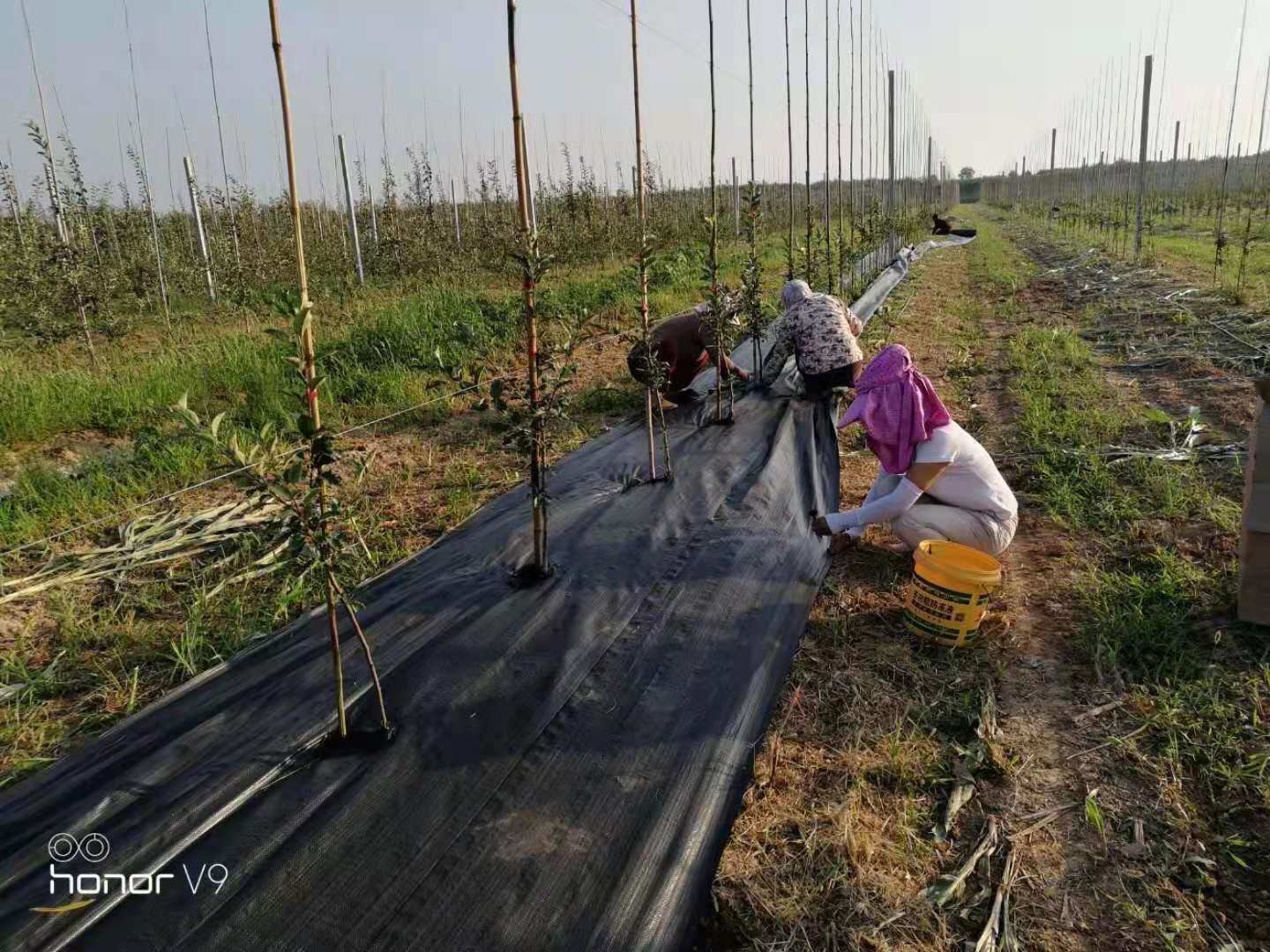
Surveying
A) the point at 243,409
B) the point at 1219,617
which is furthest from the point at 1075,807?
the point at 243,409

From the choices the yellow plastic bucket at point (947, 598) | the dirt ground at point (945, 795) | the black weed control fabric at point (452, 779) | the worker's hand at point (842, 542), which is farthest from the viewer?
the worker's hand at point (842, 542)

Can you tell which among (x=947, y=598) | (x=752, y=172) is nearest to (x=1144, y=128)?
(x=752, y=172)

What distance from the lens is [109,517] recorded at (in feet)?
11.0

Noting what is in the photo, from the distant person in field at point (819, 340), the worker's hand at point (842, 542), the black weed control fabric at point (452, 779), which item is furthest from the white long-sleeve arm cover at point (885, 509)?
the distant person in field at point (819, 340)

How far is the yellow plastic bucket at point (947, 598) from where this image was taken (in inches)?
98.7

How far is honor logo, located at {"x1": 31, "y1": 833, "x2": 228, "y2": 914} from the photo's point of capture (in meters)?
1.46

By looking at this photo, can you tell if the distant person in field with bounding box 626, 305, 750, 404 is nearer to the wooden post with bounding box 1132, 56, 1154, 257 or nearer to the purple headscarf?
the purple headscarf

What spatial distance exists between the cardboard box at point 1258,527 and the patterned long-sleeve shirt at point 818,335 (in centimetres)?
260

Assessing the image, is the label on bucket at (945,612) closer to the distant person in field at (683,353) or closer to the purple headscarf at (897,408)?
the purple headscarf at (897,408)

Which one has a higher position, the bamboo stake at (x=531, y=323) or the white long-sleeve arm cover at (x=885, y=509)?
the bamboo stake at (x=531, y=323)

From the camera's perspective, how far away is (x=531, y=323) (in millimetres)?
2461

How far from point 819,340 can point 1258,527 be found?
9.25 feet

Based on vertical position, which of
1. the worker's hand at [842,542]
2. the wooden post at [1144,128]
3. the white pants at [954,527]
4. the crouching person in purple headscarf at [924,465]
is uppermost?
the wooden post at [1144,128]

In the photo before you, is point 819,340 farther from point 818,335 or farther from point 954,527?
point 954,527
